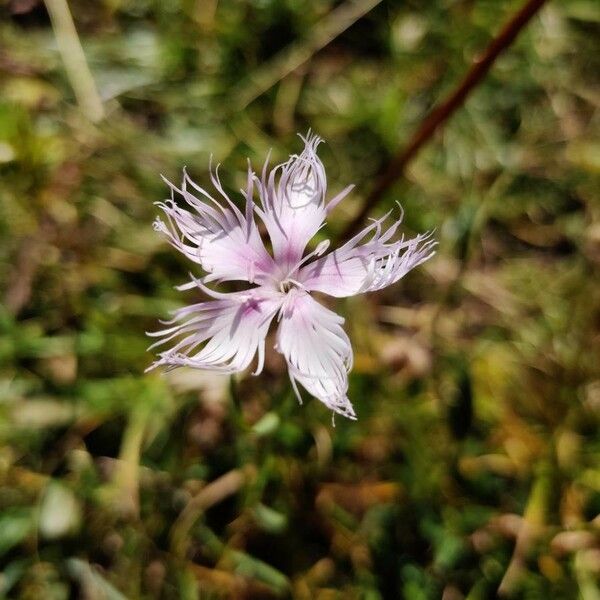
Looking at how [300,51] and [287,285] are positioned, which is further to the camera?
[300,51]

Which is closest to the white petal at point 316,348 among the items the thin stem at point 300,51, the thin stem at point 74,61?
the thin stem at point 300,51

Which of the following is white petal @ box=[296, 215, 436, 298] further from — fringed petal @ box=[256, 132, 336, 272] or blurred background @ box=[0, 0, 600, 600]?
blurred background @ box=[0, 0, 600, 600]

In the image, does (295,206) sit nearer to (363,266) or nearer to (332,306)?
(363,266)

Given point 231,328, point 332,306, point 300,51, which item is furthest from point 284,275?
point 300,51

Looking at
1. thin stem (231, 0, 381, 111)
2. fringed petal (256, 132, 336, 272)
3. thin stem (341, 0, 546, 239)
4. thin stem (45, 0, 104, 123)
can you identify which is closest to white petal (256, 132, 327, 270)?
fringed petal (256, 132, 336, 272)

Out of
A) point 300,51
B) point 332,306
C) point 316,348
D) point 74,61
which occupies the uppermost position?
point 74,61

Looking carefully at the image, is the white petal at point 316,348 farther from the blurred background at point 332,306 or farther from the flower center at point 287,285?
the blurred background at point 332,306
